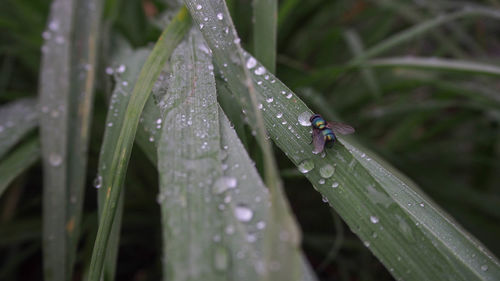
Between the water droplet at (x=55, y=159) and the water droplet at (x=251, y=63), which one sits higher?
the water droplet at (x=55, y=159)

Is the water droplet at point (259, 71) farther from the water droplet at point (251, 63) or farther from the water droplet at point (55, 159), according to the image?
the water droplet at point (55, 159)

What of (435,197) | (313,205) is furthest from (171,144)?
(435,197)

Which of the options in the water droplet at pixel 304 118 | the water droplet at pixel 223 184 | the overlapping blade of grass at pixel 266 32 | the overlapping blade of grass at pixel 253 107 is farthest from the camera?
the overlapping blade of grass at pixel 266 32

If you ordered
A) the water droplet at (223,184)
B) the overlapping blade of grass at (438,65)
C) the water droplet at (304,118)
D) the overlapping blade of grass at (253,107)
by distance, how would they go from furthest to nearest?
1. the overlapping blade of grass at (438,65)
2. the water droplet at (304,118)
3. the water droplet at (223,184)
4. the overlapping blade of grass at (253,107)

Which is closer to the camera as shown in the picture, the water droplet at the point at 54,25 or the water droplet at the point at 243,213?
the water droplet at the point at 243,213

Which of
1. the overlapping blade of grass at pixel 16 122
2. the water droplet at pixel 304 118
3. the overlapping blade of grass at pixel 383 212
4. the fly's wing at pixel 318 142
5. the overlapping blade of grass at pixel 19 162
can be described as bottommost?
the overlapping blade of grass at pixel 383 212

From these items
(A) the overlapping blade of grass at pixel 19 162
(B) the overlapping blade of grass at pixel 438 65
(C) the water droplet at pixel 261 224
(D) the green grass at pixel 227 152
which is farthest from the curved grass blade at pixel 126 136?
(B) the overlapping blade of grass at pixel 438 65

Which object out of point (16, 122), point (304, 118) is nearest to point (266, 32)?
point (304, 118)

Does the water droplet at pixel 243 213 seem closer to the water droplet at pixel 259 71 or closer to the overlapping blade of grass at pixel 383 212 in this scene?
the overlapping blade of grass at pixel 383 212
